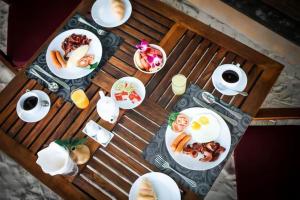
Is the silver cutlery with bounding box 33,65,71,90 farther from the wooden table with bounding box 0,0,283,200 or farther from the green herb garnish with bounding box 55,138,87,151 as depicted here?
the green herb garnish with bounding box 55,138,87,151

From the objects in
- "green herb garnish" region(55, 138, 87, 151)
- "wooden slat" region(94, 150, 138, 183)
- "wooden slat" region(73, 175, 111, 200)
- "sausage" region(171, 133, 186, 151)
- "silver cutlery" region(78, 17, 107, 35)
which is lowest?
"wooden slat" region(73, 175, 111, 200)

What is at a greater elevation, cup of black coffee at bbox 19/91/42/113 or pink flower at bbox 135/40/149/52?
pink flower at bbox 135/40/149/52

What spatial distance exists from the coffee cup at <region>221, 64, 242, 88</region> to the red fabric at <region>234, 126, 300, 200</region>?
329 mm

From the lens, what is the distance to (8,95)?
4.34 ft

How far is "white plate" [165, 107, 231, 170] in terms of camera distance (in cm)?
113

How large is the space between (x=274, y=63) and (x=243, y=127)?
1.09 feet

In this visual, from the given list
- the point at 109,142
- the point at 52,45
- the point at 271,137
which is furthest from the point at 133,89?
the point at 271,137

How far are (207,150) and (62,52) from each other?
80cm

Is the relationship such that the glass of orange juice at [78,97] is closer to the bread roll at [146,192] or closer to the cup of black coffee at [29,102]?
the cup of black coffee at [29,102]

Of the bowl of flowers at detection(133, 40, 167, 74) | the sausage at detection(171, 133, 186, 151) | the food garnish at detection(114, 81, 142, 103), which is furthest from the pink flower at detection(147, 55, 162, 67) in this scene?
the sausage at detection(171, 133, 186, 151)

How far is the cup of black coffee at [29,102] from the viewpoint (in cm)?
126

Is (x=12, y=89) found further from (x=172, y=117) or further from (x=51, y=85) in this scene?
(x=172, y=117)

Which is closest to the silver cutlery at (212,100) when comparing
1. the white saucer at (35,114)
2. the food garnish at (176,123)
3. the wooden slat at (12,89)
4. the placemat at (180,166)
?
the placemat at (180,166)

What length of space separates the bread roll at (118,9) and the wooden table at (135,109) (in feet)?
0.17
